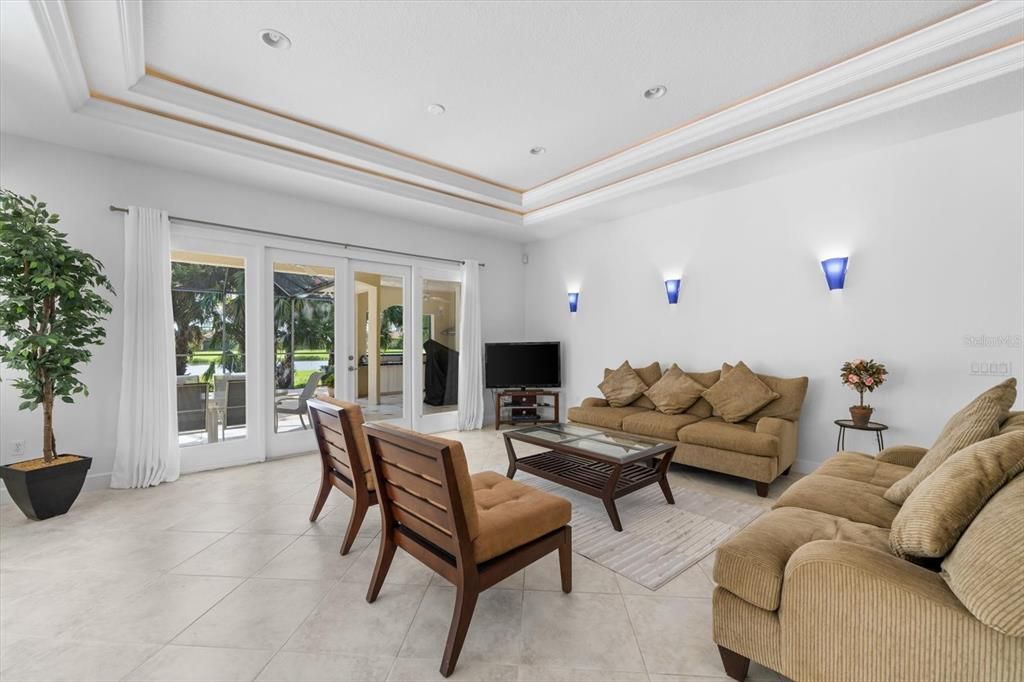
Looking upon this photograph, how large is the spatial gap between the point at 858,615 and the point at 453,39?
3.38 metres

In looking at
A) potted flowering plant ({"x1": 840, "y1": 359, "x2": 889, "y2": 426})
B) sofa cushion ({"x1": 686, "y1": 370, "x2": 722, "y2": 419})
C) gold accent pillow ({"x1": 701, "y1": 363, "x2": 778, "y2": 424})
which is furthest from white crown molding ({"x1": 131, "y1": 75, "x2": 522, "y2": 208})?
potted flowering plant ({"x1": 840, "y1": 359, "x2": 889, "y2": 426})

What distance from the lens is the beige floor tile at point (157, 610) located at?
1.90 meters

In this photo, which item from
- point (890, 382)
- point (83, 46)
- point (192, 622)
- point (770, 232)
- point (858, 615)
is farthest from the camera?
point (770, 232)

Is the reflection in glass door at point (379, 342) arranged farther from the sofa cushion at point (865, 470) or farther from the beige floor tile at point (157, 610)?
the sofa cushion at point (865, 470)

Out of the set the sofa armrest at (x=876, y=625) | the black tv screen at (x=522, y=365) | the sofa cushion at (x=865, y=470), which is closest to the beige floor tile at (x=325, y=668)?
the sofa armrest at (x=876, y=625)

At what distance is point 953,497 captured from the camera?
4.49 ft

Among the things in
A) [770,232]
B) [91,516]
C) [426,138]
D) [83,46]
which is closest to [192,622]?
[91,516]

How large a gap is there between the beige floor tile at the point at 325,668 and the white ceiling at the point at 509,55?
10.6ft

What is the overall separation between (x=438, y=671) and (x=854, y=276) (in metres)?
4.39

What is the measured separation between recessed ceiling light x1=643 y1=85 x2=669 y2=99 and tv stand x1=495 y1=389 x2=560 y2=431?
3.90m

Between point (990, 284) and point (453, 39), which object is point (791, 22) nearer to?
point (453, 39)

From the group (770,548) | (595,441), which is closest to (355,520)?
(595,441)

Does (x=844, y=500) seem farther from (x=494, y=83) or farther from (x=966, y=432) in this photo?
(x=494, y=83)

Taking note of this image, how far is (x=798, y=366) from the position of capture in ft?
13.9
